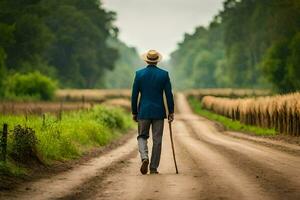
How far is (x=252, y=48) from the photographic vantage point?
10456cm

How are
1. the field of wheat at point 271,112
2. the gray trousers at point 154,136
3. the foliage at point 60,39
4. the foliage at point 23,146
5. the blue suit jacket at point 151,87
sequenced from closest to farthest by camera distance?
the gray trousers at point 154,136
the blue suit jacket at point 151,87
the foliage at point 23,146
the field of wheat at point 271,112
the foliage at point 60,39

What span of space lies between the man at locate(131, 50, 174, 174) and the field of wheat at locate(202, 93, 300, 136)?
14258 mm

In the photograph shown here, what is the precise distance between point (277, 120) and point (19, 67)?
51.9 metres

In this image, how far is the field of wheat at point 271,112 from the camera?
2677 cm

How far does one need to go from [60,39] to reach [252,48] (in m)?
30.5

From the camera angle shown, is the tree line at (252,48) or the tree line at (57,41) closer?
the tree line at (252,48)

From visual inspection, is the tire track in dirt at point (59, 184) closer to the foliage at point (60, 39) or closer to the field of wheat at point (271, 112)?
the field of wheat at point (271, 112)

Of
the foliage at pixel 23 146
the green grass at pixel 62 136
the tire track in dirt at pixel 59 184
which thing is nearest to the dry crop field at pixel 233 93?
the green grass at pixel 62 136

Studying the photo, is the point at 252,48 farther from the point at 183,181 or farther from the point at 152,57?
the point at 183,181

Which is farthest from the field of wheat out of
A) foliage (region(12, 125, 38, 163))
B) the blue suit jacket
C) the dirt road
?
foliage (region(12, 125, 38, 163))

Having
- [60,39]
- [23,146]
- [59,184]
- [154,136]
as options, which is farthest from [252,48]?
[59,184]

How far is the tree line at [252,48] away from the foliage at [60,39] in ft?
67.8

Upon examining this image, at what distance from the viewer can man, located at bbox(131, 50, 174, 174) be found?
12656 millimetres

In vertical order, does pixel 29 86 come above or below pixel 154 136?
above
